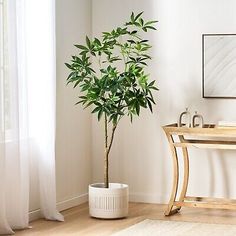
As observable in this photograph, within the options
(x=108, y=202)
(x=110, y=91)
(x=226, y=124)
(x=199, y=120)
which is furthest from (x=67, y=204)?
(x=226, y=124)

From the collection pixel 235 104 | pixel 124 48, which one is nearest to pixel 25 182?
pixel 124 48

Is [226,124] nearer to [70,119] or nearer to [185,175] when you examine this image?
[185,175]

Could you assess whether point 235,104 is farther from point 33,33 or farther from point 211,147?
point 33,33

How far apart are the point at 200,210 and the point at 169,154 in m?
0.66

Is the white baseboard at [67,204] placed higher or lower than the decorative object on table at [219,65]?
lower

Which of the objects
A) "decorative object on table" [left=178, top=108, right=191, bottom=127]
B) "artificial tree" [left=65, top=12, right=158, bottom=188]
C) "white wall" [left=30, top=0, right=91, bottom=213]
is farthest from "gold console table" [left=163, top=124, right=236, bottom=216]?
"white wall" [left=30, top=0, right=91, bottom=213]

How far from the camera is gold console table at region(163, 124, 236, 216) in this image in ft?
21.2

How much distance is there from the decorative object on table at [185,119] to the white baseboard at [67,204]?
128 centimetres

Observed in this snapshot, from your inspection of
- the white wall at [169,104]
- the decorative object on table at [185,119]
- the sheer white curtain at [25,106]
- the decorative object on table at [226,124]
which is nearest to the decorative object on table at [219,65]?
the white wall at [169,104]

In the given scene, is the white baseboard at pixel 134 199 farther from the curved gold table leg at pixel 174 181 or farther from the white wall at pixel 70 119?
the curved gold table leg at pixel 174 181

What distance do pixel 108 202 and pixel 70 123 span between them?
0.97 m

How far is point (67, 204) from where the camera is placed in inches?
278

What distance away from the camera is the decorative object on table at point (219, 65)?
6895mm

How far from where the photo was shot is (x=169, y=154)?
23.8ft
